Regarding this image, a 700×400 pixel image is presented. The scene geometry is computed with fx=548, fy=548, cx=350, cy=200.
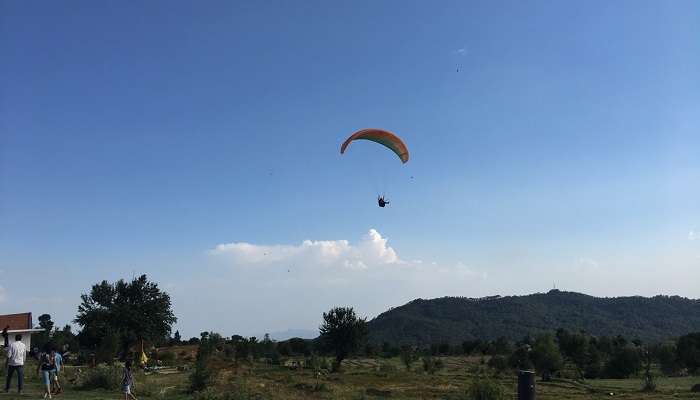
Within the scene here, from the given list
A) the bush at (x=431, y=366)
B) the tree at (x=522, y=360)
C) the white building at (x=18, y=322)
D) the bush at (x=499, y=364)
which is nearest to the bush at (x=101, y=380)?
the bush at (x=431, y=366)

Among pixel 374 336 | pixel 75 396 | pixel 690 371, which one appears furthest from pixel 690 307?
pixel 75 396

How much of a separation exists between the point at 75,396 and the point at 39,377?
27.8 feet

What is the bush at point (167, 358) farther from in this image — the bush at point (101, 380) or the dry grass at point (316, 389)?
the bush at point (101, 380)

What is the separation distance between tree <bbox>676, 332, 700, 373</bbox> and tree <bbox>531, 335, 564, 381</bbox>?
734 inches

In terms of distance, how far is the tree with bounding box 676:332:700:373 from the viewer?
57.6 meters

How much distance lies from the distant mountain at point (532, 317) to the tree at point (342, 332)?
76786 mm

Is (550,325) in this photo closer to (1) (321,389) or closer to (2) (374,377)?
(2) (374,377)

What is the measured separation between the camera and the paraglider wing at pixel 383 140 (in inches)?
1146

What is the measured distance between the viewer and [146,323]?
5481 centimetres

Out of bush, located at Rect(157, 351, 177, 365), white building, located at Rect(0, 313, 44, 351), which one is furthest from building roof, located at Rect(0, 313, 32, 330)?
bush, located at Rect(157, 351, 177, 365)

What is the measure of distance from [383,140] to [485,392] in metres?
16.2

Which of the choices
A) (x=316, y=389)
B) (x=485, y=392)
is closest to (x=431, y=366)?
(x=316, y=389)

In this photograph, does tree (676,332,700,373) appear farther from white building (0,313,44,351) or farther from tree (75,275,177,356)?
white building (0,313,44,351)

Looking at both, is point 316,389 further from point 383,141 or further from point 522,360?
point 522,360
